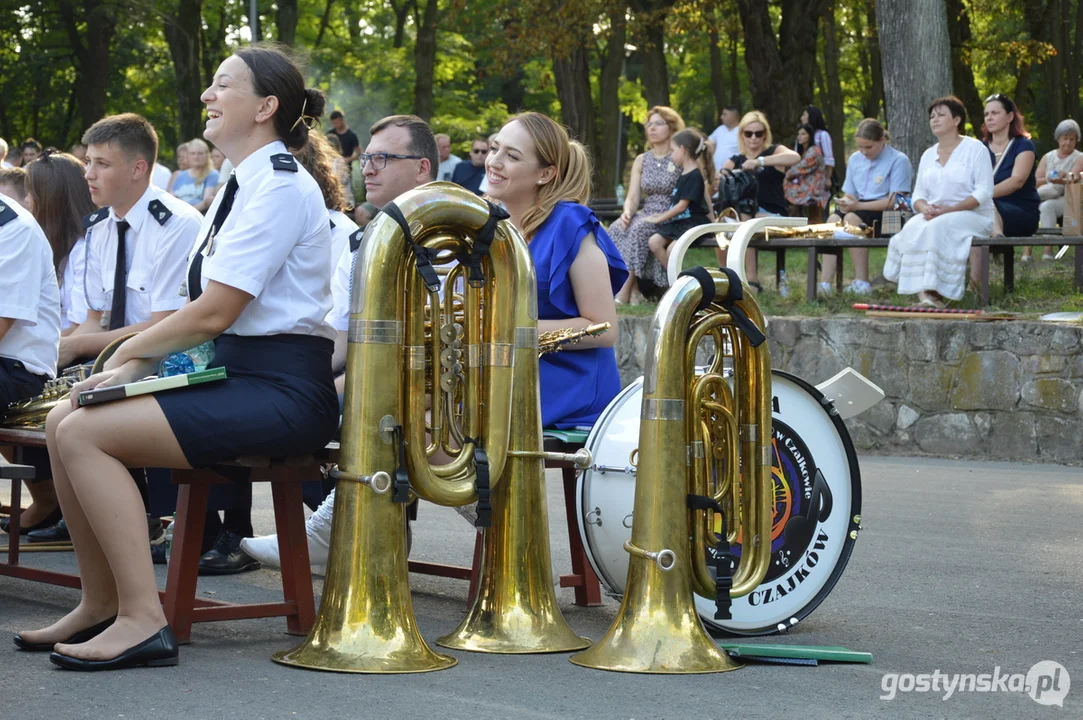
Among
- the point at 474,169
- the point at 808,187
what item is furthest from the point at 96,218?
the point at 474,169

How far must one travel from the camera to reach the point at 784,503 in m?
4.65

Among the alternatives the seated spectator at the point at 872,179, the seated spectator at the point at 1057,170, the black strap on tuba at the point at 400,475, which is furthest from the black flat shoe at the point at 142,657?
the seated spectator at the point at 1057,170

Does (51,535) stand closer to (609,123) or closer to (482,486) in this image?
(482,486)

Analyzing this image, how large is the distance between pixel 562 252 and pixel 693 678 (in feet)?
5.21

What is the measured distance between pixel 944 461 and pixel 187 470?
265 inches

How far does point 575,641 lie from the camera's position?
13.8 ft

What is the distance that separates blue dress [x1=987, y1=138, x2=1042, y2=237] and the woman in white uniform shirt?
7.92m

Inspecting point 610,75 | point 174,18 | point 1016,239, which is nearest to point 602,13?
point 610,75

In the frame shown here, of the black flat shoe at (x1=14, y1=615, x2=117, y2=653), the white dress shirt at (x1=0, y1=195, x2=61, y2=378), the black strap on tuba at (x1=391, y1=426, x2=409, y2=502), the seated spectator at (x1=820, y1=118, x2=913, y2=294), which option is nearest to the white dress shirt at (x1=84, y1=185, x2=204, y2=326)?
the white dress shirt at (x1=0, y1=195, x2=61, y2=378)

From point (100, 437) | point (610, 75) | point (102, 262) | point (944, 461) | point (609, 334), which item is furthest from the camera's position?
point (610, 75)

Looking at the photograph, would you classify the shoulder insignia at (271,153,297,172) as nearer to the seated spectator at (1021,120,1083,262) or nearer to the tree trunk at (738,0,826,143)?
the seated spectator at (1021,120,1083,262)

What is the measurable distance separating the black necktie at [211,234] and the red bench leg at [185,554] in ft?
1.75

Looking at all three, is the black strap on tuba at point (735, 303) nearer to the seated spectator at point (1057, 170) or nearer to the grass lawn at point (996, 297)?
the grass lawn at point (996, 297)

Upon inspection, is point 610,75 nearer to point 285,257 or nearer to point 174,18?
point 174,18
